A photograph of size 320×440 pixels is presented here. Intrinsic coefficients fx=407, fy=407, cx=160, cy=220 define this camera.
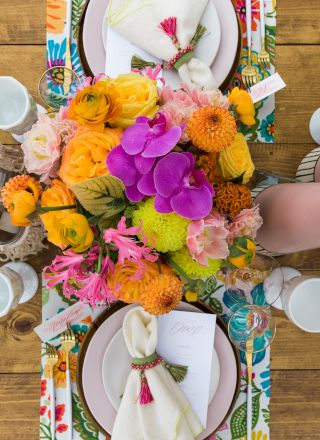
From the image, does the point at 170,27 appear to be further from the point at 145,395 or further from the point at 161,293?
the point at 145,395

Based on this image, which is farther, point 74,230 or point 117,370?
point 117,370

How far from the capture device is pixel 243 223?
46cm

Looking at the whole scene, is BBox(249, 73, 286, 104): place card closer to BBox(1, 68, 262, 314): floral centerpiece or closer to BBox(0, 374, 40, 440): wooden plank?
BBox(1, 68, 262, 314): floral centerpiece

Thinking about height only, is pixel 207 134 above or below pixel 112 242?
above

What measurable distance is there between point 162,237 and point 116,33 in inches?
15.6

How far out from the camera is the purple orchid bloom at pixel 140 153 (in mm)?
383

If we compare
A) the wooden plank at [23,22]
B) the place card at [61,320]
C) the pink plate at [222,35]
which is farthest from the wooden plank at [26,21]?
the place card at [61,320]

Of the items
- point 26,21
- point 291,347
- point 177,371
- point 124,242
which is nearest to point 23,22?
point 26,21

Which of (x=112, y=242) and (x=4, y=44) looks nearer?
(x=112, y=242)

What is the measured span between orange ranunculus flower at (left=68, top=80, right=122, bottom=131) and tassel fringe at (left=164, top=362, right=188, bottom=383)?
0.45 m

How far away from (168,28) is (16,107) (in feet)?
0.93

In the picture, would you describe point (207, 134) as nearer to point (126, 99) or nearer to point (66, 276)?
point (126, 99)

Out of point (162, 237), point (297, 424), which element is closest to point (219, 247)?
point (162, 237)

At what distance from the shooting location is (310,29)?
2.61 ft
